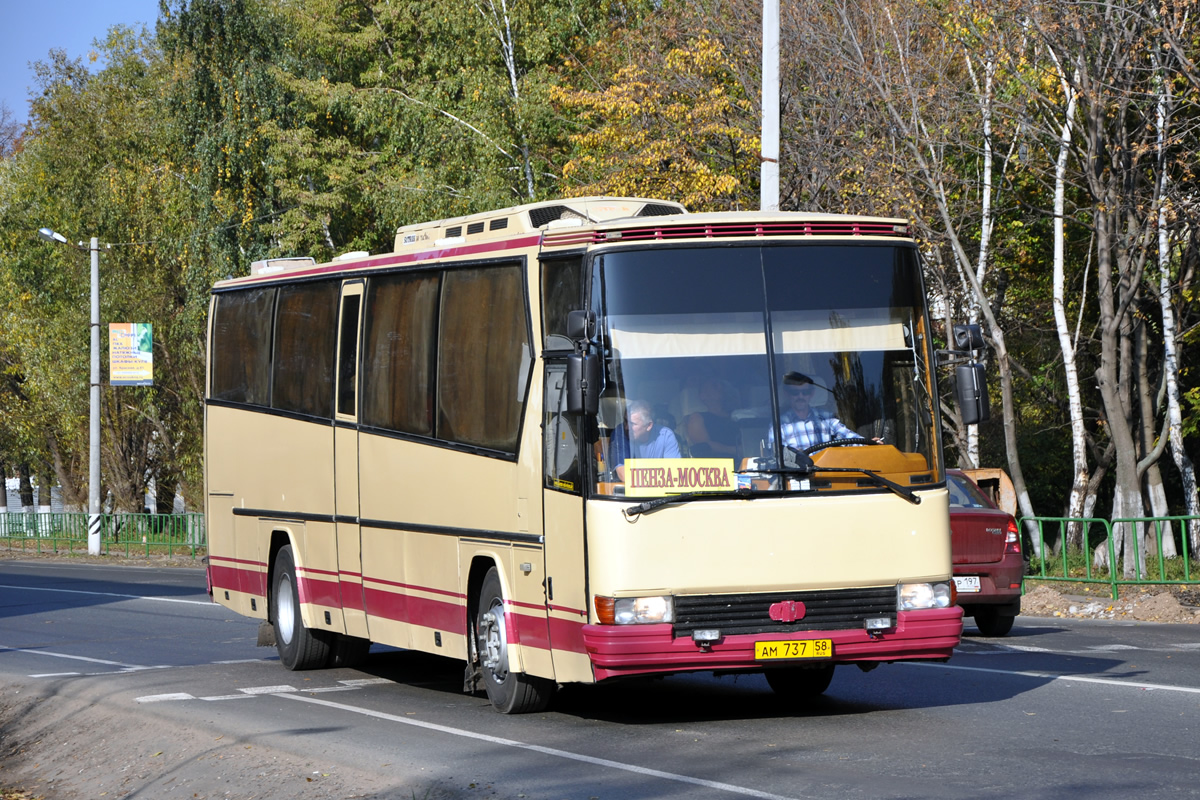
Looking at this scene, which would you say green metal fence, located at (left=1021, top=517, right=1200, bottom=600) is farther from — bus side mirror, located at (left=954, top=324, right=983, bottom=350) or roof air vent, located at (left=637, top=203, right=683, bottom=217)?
bus side mirror, located at (left=954, top=324, right=983, bottom=350)

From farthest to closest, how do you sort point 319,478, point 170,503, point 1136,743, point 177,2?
point 170,503, point 177,2, point 319,478, point 1136,743

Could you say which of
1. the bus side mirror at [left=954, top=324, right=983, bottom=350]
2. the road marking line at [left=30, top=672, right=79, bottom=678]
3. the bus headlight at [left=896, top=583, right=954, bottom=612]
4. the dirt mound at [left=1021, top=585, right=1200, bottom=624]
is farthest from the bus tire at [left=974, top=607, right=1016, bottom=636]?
A: the road marking line at [left=30, top=672, right=79, bottom=678]

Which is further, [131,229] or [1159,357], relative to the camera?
[131,229]

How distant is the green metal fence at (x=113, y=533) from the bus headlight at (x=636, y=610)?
110 feet

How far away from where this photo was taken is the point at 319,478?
562 inches

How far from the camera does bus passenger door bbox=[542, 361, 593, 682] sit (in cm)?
1016

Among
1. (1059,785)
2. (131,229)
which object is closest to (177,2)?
(131,229)

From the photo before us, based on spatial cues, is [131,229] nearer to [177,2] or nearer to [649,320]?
[177,2]

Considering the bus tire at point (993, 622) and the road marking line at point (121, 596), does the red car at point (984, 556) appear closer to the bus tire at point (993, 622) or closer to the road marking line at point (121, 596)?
the bus tire at point (993, 622)

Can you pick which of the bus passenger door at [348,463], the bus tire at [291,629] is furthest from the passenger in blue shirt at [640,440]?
the bus tire at [291,629]

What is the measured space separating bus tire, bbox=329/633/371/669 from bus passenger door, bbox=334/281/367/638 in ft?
4.36

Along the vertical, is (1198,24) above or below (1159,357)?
above

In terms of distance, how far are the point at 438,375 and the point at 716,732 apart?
350cm

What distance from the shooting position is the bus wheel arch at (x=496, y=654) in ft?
37.2
